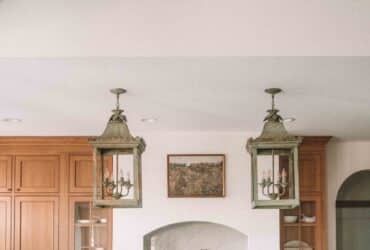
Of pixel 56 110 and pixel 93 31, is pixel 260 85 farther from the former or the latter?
pixel 56 110

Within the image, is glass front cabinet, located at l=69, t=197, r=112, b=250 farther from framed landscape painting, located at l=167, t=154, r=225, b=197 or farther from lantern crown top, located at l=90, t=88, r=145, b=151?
lantern crown top, located at l=90, t=88, r=145, b=151

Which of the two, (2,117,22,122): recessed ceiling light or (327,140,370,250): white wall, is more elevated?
(2,117,22,122): recessed ceiling light

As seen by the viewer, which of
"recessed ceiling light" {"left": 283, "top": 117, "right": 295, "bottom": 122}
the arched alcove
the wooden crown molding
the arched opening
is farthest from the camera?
the arched opening

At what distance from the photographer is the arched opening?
7.45m

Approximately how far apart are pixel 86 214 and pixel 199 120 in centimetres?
198

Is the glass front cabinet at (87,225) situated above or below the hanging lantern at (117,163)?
below

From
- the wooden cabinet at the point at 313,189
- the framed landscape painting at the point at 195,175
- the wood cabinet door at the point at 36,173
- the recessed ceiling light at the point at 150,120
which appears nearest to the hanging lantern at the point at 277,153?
the recessed ceiling light at the point at 150,120

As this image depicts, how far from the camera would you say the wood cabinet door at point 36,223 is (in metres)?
6.52

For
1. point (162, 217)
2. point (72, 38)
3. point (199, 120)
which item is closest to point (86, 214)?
point (162, 217)

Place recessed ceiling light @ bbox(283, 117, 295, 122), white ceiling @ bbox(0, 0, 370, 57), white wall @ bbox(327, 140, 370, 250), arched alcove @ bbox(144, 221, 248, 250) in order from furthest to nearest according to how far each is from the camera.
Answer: white wall @ bbox(327, 140, 370, 250), arched alcove @ bbox(144, 221, 248, 250), recessed ceiling light @ bbox(283, 117, 295, 122), white ceiling @ bbox(0, 0, 370, 57)

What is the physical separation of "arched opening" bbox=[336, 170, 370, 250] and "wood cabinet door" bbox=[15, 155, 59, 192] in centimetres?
351

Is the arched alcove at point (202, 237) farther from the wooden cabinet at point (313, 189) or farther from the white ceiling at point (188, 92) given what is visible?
the white ceiling at point (188, 92)

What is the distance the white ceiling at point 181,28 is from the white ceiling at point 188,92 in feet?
0.28

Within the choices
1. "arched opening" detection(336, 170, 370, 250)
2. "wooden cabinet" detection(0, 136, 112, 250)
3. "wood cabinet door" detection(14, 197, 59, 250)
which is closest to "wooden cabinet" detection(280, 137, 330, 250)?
"arched opening" detection(336, 170, 370, 250)
